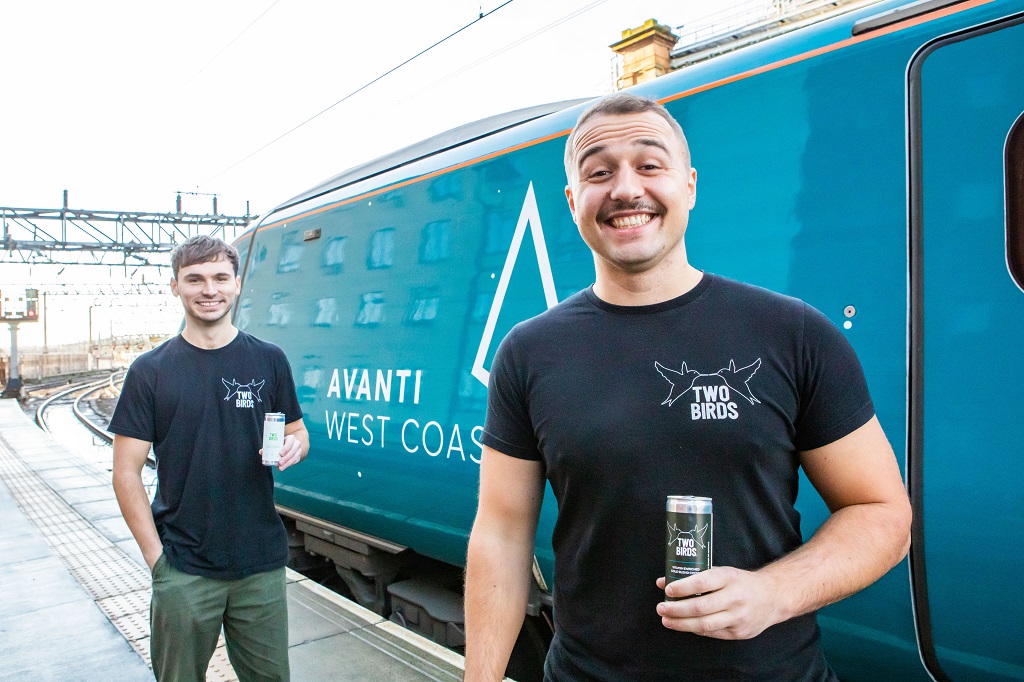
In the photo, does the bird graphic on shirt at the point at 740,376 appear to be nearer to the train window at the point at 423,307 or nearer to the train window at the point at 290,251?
the train window at the point at 423,307

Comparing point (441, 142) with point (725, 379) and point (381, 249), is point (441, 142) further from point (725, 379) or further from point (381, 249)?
point (725, 379)

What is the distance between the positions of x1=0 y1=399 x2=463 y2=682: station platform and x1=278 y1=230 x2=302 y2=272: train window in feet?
7.06

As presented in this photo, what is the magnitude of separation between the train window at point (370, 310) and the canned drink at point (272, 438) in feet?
4.50

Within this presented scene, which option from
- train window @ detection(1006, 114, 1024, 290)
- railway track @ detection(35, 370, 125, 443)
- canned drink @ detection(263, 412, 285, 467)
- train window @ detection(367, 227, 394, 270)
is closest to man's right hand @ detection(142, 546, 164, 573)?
canned drink @ detection(263, 412, 285, 467)

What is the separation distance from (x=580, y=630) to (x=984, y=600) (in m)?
1.32

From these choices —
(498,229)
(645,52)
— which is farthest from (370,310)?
(645,52)

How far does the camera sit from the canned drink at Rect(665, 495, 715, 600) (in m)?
1.33

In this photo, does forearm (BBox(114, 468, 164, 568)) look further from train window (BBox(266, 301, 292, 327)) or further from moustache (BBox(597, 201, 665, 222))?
train window (BBox(266, 301, 292, 327))

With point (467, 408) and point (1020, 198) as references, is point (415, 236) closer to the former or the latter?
point (467, 408)

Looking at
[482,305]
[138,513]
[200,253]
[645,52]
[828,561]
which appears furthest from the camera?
[645,52]

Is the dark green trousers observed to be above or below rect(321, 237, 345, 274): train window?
below

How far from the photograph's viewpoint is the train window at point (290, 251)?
16.6ft

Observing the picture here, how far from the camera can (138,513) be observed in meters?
2.72

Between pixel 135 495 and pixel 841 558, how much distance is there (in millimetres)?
2403
